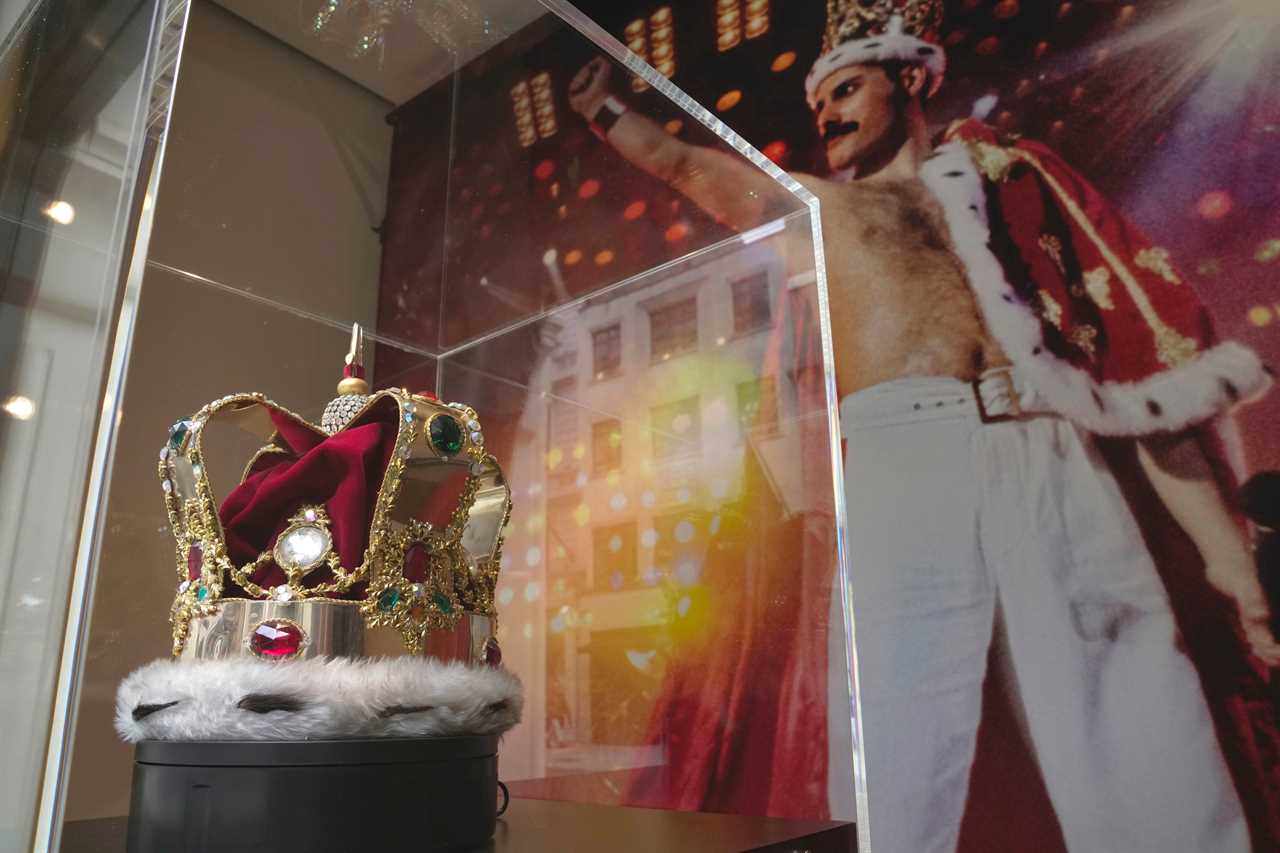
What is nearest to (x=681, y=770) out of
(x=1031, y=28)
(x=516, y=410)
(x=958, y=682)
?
(x=516, y=410)

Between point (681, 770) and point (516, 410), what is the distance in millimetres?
460

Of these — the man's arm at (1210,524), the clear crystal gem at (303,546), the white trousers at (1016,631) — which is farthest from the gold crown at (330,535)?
the man's arm at (1210,524)

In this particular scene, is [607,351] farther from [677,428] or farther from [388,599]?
[388,599]

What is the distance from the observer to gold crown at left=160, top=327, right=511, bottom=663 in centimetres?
53

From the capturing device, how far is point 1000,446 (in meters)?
1.27

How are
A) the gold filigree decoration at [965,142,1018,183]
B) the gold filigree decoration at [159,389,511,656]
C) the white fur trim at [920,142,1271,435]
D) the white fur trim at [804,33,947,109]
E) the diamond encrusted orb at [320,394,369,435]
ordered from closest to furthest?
the gold filigree decoration at [159,389,511,656] → the diamond encrusted orb at [320,394,369,435] → the white fur trim at [920,142,1271,435] → the gold filigree decoration at [965,142,1018,183] → the white fur trim at [804,33,947,109]

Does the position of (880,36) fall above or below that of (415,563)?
above

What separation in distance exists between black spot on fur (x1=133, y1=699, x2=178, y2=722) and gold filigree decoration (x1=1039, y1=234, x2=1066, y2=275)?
4.24 ft

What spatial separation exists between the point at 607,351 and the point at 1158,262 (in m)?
0.83

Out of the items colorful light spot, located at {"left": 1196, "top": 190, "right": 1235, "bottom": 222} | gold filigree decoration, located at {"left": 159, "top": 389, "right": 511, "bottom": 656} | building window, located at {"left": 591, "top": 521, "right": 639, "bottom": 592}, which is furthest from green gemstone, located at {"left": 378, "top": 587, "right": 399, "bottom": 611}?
colorful light spot, located at {"left": 1196, "top": 190, "right": 1235, "bottom": 222}

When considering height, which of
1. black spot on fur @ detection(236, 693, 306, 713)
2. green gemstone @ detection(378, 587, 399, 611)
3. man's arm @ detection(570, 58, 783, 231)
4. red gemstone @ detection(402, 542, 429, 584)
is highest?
man's arm @ detection(570, 58, 783, 231)

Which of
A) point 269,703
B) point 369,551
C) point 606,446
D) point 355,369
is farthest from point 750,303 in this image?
point 269,703

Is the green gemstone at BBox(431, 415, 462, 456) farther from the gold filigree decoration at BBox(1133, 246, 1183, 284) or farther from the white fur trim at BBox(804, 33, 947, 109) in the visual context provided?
the white fur trim at BBox(804, 33, 947, 109)

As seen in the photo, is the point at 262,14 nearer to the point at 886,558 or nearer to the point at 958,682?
the point at 886,558
